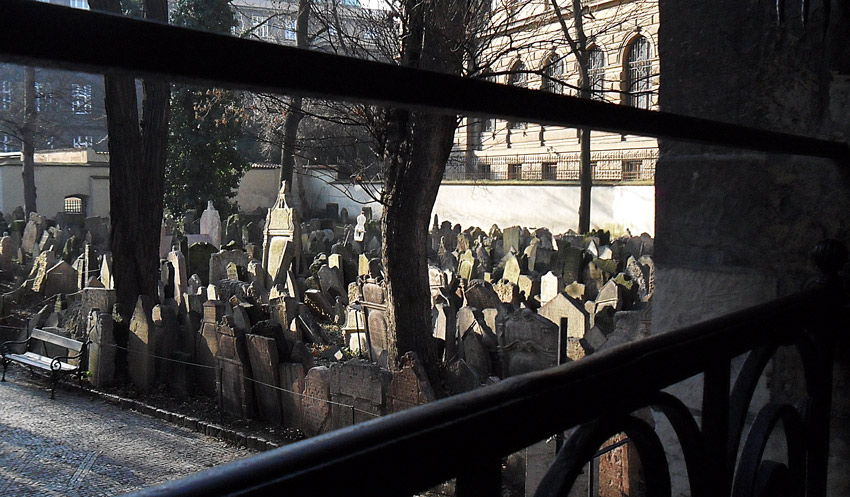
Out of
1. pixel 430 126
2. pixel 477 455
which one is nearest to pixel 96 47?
pixel 477 455

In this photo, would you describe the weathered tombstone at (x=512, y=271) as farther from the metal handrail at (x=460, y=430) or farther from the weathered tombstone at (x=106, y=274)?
the metal handrail at (x=460, y=430)

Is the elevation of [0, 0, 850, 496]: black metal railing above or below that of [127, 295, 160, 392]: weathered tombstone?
above

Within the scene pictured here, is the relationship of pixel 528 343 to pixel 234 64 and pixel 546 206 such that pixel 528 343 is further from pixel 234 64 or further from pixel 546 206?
pixel 546 206

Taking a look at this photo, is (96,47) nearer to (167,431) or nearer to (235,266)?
(167,431)

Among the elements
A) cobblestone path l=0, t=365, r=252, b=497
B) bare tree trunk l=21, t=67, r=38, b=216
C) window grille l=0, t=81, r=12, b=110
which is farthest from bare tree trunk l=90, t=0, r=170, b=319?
window grille l=0, t=81, r=12, b=110

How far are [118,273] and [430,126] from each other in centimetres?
501

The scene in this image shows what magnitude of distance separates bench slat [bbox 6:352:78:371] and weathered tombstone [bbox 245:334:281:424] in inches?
102

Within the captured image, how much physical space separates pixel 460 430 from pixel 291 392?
6197 millimetres

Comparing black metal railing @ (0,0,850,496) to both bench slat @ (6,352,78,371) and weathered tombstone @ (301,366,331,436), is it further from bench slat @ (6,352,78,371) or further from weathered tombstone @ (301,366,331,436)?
bench slat @ (6,352,78,371)

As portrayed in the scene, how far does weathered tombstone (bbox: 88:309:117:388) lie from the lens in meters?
8.20

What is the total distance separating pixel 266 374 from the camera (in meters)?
6.95

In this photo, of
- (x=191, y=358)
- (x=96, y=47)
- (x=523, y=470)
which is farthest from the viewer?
(x=191, y=358)

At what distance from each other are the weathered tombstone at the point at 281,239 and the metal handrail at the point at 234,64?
11436 mm

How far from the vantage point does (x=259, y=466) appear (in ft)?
1.88
